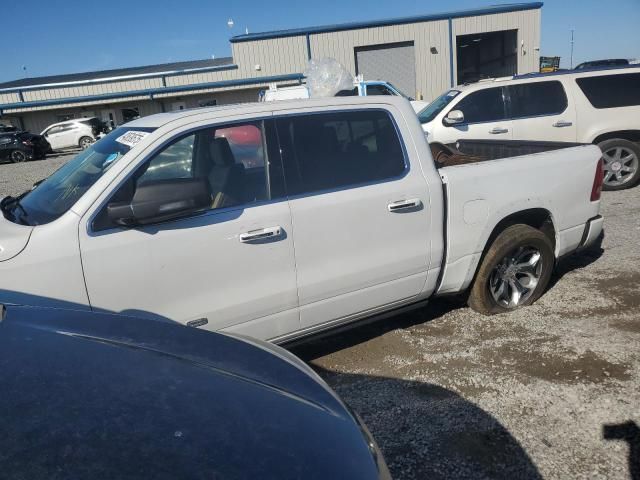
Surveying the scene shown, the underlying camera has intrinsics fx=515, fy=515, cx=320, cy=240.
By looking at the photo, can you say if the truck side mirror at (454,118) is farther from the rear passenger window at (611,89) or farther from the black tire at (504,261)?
the black tire at (504,261)

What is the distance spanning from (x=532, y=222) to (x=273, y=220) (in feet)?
8.20

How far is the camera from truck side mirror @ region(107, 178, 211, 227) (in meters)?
2.60

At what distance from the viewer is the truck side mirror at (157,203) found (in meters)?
2.60

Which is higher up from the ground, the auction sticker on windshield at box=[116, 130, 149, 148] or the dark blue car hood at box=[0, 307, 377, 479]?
the auction sticker on windshield at box=[116, 130, 149, 148]

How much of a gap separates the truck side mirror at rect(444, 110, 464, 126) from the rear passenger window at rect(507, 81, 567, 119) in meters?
0.93

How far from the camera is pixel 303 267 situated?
10.4 feet

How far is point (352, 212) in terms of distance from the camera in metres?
3.28

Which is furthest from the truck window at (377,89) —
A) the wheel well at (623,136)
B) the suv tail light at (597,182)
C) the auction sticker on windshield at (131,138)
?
the auction sticker on windshield at (131,138)

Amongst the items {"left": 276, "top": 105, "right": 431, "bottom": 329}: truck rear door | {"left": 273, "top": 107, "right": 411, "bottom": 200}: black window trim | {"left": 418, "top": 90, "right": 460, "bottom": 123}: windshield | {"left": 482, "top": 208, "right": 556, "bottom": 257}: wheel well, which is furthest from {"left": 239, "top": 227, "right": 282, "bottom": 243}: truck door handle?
{"left": 418, "top": 90, "right": 460, "bottom": 123}: windshield

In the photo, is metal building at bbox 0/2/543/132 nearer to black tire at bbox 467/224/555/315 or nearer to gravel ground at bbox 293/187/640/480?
black tire at bbox 467/224/555/315

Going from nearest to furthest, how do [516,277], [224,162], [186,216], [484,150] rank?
[186,216], [224,162], [516,277], [484,150]

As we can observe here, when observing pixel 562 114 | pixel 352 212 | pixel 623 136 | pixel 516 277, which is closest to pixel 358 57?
pixel 562 114

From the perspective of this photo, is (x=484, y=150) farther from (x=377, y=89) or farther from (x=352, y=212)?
(x=377, y=89)

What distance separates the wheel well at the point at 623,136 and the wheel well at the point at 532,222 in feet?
16.4
